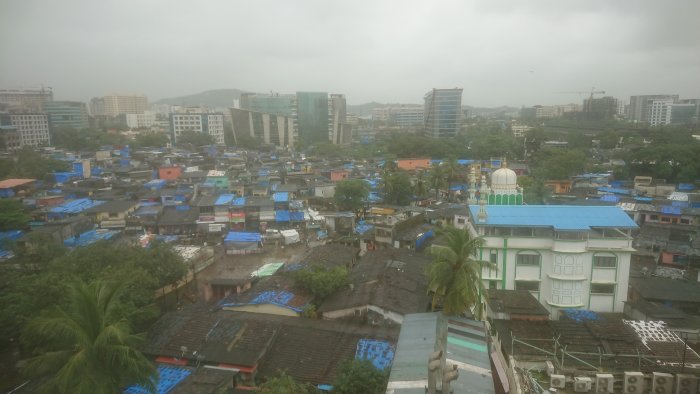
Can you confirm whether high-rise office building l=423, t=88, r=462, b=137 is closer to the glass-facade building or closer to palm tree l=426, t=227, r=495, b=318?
the glass-facade building

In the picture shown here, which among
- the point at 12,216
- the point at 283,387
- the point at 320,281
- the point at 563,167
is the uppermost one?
the point at 563,167

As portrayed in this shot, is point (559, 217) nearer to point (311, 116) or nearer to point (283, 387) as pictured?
point (283, 387)

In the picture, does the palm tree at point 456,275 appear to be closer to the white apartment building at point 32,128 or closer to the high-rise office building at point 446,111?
the white apartment building at point 32,128

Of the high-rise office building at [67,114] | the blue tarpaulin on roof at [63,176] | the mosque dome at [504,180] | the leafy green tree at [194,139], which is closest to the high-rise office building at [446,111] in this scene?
the leafy green tree at [194,139]

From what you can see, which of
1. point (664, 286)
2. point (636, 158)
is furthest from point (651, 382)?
point (636, 158)

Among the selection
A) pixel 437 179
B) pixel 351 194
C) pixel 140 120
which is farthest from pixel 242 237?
pixel 140 120

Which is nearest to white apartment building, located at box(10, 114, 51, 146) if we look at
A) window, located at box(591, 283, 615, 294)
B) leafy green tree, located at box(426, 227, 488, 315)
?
leafy green tree, located at box(426, 227, 488, 315)
